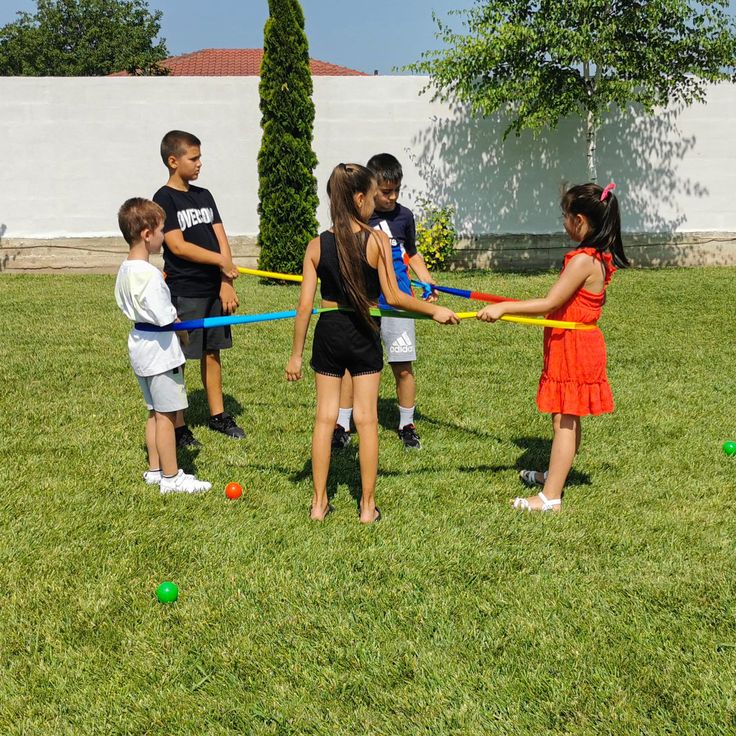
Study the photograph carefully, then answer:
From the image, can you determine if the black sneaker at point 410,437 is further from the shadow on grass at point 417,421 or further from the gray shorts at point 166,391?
the gray shorts at point 166,391

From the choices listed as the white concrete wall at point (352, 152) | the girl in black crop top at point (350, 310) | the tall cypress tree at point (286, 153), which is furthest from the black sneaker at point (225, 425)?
the white concrete wall at point (352, 152)

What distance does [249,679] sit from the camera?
296 cm

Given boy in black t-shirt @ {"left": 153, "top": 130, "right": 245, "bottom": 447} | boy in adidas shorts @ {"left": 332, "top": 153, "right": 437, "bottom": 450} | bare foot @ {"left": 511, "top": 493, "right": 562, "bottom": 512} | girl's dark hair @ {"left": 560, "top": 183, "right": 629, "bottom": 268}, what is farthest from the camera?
boy in adidas shorts @ {"left": 332, "top": 153, "right": 437, "bottom": 450}

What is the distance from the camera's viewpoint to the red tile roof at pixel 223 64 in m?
33.7

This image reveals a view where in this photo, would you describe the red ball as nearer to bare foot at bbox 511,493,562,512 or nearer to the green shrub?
bare foot at bbox 511,493,562,512

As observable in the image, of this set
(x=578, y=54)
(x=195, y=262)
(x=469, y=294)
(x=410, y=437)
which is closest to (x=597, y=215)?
(x=469, y=294)

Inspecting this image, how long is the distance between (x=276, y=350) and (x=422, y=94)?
752 centimetres

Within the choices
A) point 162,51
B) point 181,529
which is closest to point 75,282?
point 181,529

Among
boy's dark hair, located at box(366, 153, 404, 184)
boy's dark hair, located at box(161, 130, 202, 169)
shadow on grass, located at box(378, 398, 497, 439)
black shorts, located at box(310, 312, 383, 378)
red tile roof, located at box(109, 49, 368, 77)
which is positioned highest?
red tile roof, located at box(109, 49, 368, 77)

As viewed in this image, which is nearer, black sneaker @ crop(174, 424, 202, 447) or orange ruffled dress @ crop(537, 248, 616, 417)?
orange ruffled dress @ crop(537, 248, 616, 417)

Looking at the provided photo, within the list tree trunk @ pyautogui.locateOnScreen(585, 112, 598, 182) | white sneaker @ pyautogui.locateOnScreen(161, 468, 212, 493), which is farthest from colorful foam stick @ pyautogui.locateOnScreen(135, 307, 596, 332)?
tree trunk @ pyautogui.locateOnScreen(585, 112, 598, 182)

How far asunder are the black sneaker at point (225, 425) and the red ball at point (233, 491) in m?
1.06

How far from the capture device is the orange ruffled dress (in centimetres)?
428

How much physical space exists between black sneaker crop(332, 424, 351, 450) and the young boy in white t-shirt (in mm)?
1113
